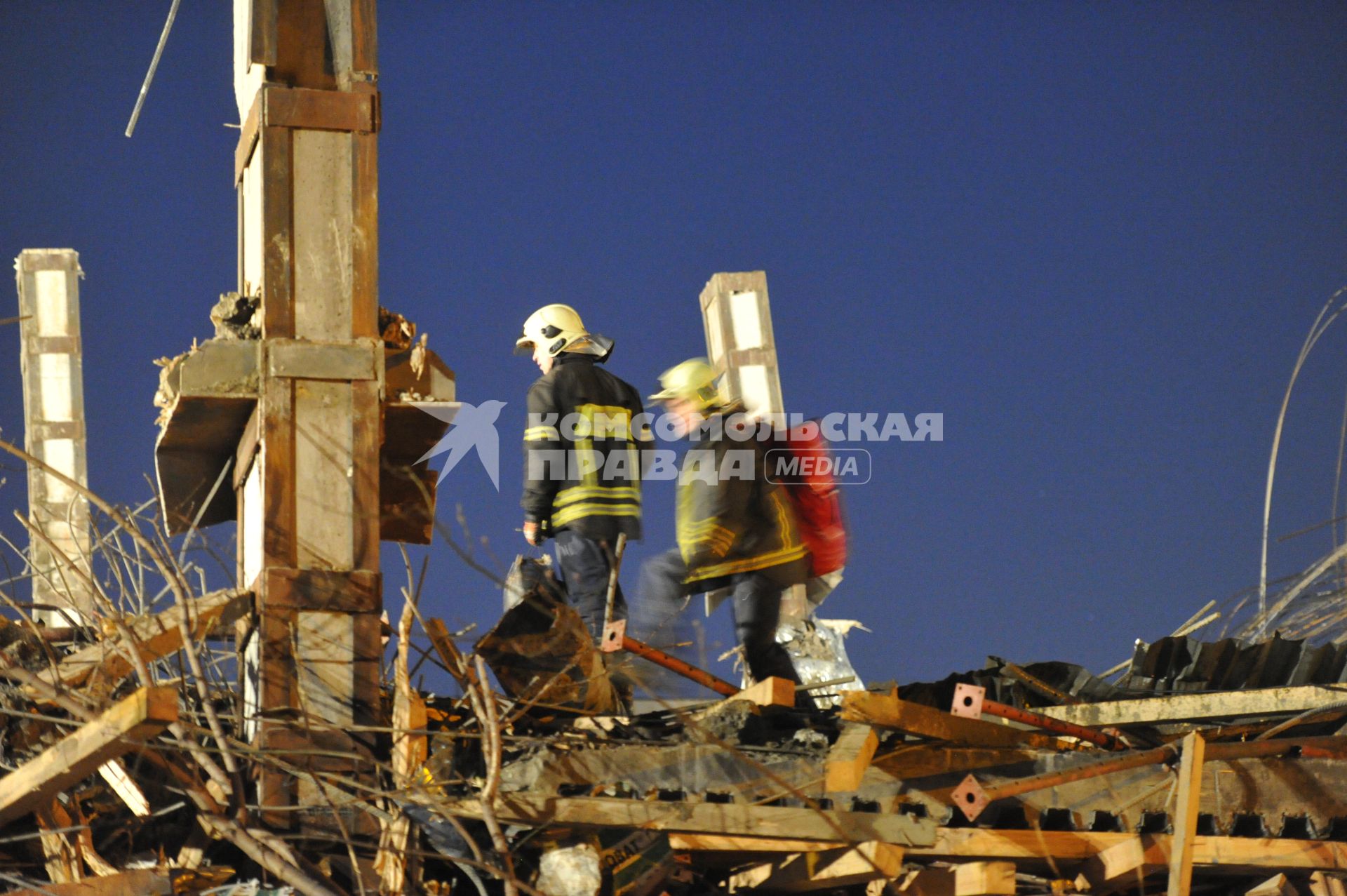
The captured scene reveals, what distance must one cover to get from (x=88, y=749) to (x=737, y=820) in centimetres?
213

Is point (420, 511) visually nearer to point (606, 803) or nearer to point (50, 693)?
point (606, 803)

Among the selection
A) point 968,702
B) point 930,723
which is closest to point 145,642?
point 930,723

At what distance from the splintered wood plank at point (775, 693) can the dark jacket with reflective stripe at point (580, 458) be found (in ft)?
5.14

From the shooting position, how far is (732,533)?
8.07 m

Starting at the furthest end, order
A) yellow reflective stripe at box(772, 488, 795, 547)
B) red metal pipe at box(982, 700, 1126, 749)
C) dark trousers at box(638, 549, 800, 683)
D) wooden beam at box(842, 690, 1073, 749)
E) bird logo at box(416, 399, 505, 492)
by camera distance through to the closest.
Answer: yellow reflective stripe at box(772, 488, 795, 547) → dark trousers at box(638, 549, 800, 683) → bird logo at box(416, 399, 505, 492) → red metal pipe at box(982, 700, 1126, 749) → wooden beam at box(842, 690, 1073, 749)

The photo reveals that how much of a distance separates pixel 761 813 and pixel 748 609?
2.38 m

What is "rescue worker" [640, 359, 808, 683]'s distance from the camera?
Result: 26.4ft

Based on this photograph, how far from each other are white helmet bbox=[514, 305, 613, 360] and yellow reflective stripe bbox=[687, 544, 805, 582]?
120cm

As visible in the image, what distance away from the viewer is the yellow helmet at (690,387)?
27.6ft

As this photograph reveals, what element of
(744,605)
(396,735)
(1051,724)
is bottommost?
(1051,724)

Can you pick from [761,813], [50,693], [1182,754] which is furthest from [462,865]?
[1182,754]

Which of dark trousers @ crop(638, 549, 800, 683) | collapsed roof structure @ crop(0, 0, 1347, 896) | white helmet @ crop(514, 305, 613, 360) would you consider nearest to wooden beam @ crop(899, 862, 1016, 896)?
collapsed roof structure @ crop(0, 0, 1347, 896)

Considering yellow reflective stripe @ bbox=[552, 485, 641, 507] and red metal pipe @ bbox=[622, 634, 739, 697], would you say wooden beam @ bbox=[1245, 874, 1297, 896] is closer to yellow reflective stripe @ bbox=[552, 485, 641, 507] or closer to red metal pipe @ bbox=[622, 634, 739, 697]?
red metal pipe @ bbox=[622, 634, 739, 697]

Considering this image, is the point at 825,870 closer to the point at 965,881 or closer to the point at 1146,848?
the point at 965,881
